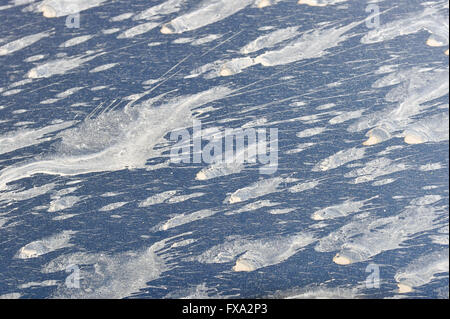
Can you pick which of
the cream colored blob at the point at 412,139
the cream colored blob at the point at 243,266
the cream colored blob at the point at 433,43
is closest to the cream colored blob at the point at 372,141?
the cream colored blob at the point at 412,139

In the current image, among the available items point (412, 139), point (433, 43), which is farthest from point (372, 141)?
point (433, 43)

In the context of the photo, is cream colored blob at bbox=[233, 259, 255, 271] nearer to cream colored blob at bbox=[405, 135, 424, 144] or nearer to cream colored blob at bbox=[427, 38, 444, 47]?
cream colored blob at bbox=[405, 135, 424, 144]

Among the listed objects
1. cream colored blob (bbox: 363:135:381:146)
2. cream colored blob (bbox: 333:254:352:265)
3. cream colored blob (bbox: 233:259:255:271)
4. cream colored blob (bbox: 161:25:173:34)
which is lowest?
cream colored blob (bbox: 333:254:352:265)

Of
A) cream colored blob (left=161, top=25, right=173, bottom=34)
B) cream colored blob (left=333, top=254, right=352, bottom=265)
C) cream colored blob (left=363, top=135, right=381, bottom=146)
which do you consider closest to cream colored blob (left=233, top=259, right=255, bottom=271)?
cream colored blob (left=333, top=254, right=352, bottom=265)

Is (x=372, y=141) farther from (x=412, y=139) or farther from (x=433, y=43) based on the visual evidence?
(x=433, y=43)

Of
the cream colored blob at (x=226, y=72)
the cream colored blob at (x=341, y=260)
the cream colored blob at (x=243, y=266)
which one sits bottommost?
the cream colored blob at (x=341, y=260)

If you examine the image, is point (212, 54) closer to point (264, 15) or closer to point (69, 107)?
point (264, 15)

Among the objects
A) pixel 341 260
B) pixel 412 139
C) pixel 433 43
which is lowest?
pixel 341 260

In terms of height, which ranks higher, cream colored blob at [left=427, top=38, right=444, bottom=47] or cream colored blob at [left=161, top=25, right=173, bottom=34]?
cream colored blob at [left=161, top=25, right=173, bottom=34]

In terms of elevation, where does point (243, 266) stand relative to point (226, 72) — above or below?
below

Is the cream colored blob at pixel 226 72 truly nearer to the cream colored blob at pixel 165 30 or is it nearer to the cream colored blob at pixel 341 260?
the cream colored blob at pixel 165 30
